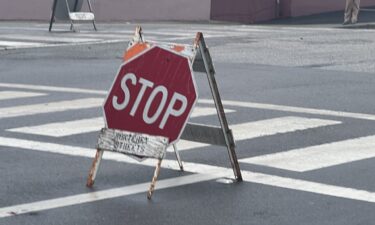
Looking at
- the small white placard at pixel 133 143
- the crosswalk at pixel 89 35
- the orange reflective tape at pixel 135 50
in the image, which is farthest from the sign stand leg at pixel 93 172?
the crosswalk at pixel 89 35

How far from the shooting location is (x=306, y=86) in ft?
51.0

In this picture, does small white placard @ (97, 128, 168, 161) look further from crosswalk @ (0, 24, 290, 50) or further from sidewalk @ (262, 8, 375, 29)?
sidewalk @ (262, 8, 375, 29)

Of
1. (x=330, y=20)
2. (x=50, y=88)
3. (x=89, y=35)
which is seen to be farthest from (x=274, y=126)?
(x=330, y=20)

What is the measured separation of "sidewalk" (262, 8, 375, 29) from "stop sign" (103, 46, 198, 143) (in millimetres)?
21984

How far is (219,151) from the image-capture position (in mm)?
10406

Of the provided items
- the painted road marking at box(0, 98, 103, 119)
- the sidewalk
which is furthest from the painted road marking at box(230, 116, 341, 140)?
the sidewalk

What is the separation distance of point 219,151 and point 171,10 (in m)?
23.0

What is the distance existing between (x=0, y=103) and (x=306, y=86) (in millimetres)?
4242

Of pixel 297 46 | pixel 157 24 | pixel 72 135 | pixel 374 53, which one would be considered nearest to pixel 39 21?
pixel 157 24

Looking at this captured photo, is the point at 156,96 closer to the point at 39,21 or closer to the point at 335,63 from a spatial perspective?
the point at 335,63

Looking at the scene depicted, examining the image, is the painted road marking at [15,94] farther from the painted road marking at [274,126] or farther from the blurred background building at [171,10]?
the blurred background building at [171,10]

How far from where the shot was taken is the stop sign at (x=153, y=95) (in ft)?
28.5

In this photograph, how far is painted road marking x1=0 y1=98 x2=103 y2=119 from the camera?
12.7 meters

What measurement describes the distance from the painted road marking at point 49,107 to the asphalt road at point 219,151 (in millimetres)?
12
